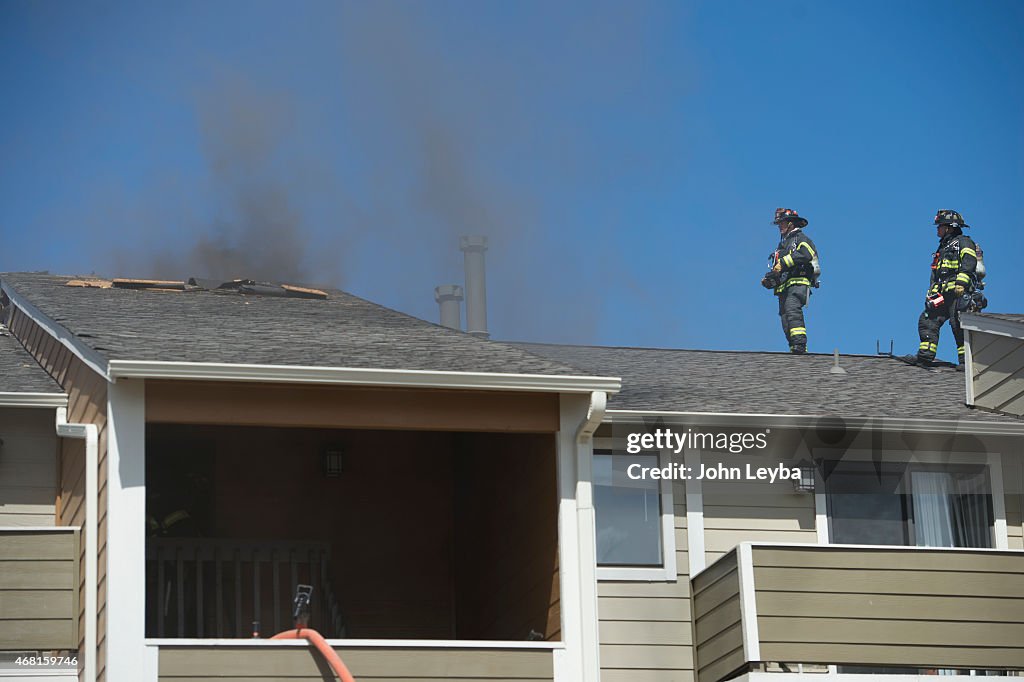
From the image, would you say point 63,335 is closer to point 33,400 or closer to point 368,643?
point 33,400

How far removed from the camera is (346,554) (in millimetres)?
14172

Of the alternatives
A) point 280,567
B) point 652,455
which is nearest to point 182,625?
point 280,567

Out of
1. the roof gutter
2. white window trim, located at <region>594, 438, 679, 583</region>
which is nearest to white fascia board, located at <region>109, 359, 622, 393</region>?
the roof gutter

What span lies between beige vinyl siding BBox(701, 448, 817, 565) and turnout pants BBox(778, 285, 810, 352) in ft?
16.0

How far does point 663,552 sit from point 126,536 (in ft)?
14.1

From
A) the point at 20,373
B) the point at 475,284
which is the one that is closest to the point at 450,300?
the point at 475,284

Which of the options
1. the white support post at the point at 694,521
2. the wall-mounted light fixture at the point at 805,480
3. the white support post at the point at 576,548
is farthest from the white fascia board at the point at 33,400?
the wall-mounted light fixture at the point at 805,480

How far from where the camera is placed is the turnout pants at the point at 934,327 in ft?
53.6

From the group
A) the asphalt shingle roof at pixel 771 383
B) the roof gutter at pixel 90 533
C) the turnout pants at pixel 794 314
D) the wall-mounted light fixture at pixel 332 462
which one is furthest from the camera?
the turnout pants at pixel 794 314

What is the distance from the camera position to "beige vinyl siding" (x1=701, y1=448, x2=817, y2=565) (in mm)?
12609

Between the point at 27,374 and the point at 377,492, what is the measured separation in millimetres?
3363

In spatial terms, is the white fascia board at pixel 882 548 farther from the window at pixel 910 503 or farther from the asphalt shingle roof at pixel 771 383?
the asphalt shingle roof at pixel 771 383

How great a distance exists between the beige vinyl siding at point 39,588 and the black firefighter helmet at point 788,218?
1033 centimetres

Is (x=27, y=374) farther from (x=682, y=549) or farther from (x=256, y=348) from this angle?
(x=682, y=549)
